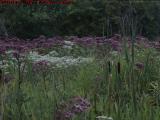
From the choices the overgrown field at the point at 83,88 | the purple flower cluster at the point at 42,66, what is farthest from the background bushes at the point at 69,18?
the purple flower cluster at the point at 42,66

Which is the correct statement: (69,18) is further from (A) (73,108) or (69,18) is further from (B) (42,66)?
(A) (73,108)

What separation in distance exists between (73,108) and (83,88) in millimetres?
2546

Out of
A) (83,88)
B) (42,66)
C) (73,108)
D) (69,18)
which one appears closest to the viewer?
(73,108)

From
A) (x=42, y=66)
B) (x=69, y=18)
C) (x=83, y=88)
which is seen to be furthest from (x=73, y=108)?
(x=69, y=18)

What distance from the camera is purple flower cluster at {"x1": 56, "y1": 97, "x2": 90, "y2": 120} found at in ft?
12.1

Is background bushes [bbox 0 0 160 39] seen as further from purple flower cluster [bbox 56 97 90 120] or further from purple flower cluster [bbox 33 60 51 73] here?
purple flower cluster [bbox 56 97 90 120]

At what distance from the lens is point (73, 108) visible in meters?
3.73

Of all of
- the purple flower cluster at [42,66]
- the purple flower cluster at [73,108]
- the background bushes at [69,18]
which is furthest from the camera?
the background bushes at [69,18]

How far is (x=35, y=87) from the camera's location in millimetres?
5992

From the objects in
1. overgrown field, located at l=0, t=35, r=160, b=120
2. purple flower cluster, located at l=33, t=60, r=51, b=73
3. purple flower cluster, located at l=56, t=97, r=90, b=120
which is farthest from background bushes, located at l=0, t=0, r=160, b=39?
purple flower cluster, located at l=56, t=97, r=90, b=120

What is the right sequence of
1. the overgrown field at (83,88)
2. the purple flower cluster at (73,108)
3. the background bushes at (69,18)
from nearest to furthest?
the purple flower cluster at (73,108), the overgrown field at (83,88), the background bushes at (69,18)

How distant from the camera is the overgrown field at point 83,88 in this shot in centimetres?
457

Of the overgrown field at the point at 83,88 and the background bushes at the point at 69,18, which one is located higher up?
the overgrown field at the point at 83,88

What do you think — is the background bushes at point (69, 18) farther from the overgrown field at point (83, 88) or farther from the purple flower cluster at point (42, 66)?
the purple flower cluster at point (42, 66)
